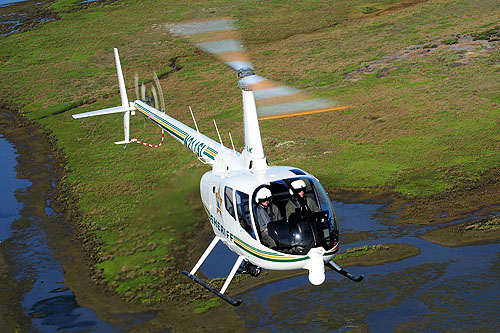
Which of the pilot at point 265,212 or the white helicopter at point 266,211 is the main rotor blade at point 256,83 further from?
the pilot at point 265,212

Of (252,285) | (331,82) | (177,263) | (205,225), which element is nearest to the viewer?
(252,285)

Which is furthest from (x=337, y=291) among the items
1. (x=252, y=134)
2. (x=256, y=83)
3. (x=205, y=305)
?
(x=256, y=83)

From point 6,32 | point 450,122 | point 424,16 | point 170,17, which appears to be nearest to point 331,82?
Answer: point 450,122

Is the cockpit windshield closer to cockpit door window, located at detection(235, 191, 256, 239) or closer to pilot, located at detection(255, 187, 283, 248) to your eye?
pilot, located at detection(255, 187, 283, 248)

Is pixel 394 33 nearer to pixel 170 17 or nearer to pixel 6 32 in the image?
pixel 170 17

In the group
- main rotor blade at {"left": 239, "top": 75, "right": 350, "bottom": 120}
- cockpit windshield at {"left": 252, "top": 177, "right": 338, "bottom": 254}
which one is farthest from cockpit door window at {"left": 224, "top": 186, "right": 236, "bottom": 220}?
main rotor blade at {"left": 239, "top": 75, "right": 350, "bottom": 120}

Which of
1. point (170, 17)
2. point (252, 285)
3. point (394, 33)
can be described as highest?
point (170, 17)
